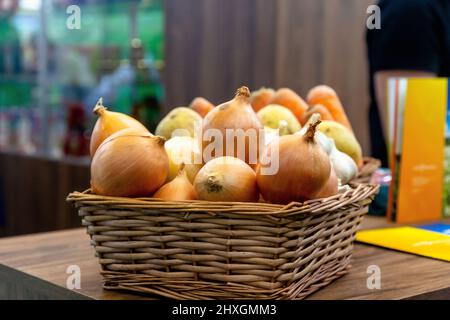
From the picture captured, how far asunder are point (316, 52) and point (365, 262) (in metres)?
1.89

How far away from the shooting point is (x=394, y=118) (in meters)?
1.54

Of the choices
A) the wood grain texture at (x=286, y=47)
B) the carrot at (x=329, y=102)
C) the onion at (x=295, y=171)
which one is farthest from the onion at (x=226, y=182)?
the wood grain texture at (x=286, y=47)

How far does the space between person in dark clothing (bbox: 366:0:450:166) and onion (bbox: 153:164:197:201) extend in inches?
50.5

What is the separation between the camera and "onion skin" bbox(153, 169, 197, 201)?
3.17 ft

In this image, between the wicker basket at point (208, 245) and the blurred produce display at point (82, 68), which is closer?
the wicker basket at point (208, 245)

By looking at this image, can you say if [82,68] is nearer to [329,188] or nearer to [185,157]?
[185,157]

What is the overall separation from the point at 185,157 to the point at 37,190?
304cm

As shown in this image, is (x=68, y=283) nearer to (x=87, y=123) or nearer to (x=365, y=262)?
(x=365, y=262)

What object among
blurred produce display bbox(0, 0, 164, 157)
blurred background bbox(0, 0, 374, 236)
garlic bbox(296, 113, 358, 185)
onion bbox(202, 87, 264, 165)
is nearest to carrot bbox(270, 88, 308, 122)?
garlic bbox(296, 113, 358, 185)

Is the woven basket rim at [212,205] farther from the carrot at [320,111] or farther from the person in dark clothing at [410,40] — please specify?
the person in dark clothing at [410,40]

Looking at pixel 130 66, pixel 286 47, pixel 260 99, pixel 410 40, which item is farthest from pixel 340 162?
pixel 130 66

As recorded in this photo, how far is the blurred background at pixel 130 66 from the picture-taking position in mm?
2979

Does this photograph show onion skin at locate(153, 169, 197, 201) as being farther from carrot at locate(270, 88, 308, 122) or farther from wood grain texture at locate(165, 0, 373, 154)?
wood grain texture at locate(165, 0, 373, 154)

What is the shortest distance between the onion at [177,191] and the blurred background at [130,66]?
2.05 m
